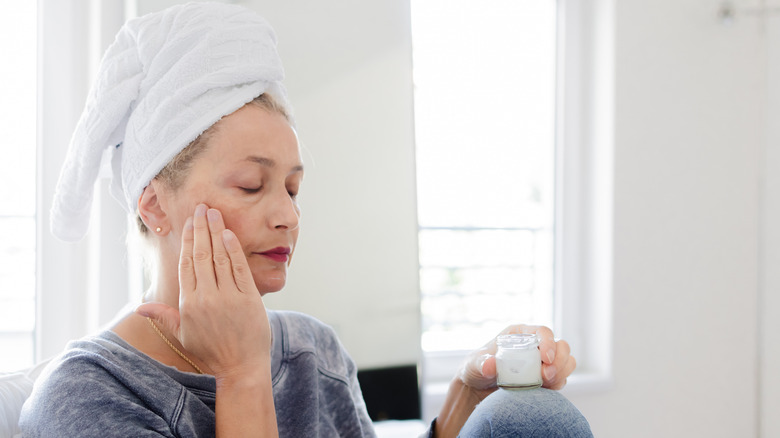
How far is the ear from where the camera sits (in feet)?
2.86

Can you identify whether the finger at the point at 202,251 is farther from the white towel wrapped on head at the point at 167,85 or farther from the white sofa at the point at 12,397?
the white sofa at the point at 12,397

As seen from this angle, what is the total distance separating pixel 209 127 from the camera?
2.79ft

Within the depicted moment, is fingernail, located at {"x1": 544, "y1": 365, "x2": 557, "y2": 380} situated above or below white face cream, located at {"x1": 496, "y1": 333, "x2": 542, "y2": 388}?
below

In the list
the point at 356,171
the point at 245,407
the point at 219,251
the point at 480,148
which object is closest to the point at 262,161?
the point at 219,251

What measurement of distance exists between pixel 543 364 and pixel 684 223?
1.48 m

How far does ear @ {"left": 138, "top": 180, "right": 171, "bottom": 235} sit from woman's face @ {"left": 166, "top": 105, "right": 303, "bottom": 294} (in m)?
0.01

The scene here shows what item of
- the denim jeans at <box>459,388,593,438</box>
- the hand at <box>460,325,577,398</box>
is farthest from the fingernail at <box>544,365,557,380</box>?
the denim jeans at <box>459,388,593,438</box>

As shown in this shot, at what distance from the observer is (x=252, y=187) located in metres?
0.86

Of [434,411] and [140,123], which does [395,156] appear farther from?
[140,123]

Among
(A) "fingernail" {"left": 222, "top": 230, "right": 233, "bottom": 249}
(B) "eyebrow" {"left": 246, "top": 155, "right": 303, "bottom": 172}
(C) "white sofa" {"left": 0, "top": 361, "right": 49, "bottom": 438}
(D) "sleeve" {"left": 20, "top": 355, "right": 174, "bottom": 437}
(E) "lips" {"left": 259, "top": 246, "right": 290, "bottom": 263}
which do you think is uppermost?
(B) "eyebrow" {"left": 246, "top": 155, "right": 303, "bottom": 172}

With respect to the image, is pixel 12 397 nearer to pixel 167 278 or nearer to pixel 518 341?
pixel 167 278

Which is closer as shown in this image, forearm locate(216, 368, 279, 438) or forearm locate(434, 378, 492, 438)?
forearm locate(216, 368, 279, 438)

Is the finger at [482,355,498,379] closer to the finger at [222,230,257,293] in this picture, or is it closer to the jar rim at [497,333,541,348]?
the jar rim at [497,333,541,348]

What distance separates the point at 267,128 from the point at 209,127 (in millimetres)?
75
